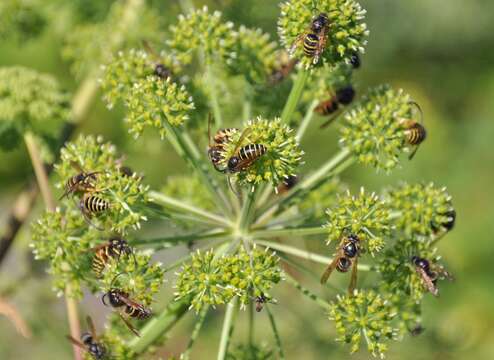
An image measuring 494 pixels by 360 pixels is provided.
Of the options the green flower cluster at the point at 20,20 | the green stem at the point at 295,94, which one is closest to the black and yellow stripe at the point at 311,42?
the green stem at the point at 295,94

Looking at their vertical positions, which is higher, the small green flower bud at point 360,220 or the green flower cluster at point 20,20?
the green flower cluster at point 20,20

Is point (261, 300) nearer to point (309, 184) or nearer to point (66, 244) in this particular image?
point (309, 184)

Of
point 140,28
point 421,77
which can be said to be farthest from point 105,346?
point 421,77

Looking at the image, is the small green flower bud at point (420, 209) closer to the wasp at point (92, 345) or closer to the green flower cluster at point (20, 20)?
the wasp at point (92, 345)

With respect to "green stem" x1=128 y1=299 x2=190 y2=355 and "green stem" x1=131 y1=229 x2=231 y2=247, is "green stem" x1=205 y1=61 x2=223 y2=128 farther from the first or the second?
"green stem" x1=128 y1=299 x2=190 y2=355

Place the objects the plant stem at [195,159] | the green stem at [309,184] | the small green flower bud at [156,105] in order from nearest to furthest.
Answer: the small green flower bud at [156,105] < the plant stem at [195,159] < the green stem at [309,184]

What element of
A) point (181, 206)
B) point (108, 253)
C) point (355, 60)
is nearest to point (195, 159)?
point (181, 206)
